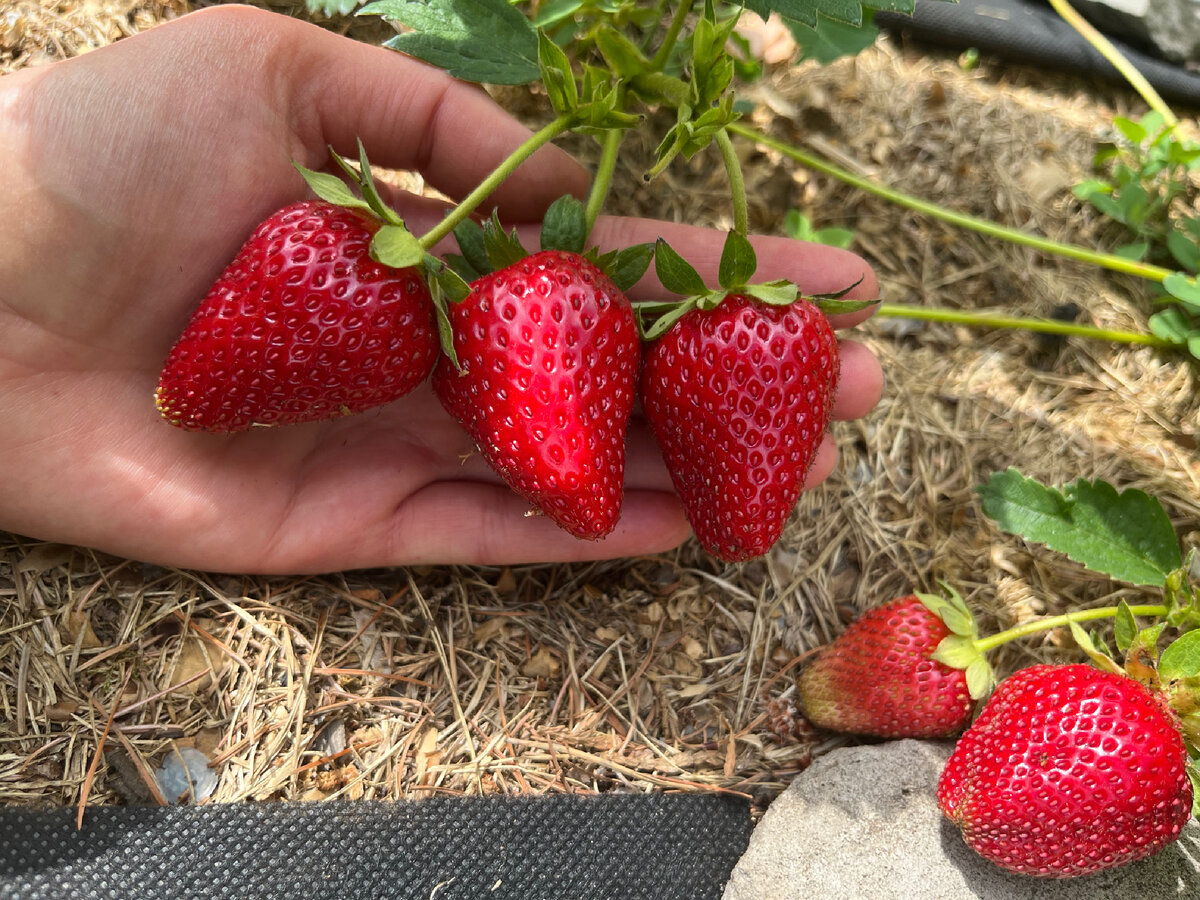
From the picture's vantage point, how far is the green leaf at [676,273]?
4.29ft

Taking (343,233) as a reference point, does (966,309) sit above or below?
below

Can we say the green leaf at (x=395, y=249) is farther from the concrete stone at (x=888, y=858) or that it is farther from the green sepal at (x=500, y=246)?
the concrete stone at (x=888, y=858)

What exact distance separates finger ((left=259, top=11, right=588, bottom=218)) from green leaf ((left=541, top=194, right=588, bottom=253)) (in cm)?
16

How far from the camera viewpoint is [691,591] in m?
1.72

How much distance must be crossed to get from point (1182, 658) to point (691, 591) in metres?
0.78

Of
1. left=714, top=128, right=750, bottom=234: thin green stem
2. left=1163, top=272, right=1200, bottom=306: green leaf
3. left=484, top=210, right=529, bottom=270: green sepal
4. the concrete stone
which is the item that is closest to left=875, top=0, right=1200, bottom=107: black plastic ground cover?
left=1163, top=272, right=1200, bottom=306: green leaf

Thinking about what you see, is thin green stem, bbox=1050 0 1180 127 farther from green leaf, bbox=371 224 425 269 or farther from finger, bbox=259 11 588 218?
green leaf, bbox=371 224 425 269

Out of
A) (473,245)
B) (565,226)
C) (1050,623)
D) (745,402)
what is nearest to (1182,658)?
(1050,623)

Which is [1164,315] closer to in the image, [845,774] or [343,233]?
[845,774]

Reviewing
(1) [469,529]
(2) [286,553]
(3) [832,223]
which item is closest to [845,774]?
(1) [469,529]

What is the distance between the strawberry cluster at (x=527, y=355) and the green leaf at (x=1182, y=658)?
620 mm

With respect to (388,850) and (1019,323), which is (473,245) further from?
(1019,323)

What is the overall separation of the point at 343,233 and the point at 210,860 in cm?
94

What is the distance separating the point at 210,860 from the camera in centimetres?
138
